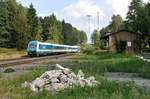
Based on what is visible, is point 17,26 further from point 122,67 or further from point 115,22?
point 115,22

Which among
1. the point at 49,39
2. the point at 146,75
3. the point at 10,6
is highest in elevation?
the point at 10,6

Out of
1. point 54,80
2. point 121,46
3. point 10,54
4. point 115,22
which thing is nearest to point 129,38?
point 121,46

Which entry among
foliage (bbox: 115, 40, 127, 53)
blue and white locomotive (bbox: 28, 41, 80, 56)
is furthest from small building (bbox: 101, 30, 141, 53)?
blue and white locomotive (bbox: 28, 41, 80, 56)

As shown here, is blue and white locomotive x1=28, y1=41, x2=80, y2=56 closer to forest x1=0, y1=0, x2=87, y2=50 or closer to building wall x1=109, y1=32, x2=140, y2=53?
building wall x1=109, y1=32, x2=140, y2=53

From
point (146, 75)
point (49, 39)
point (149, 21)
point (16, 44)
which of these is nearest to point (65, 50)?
point (16, 44)

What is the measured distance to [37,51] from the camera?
96.8 ft

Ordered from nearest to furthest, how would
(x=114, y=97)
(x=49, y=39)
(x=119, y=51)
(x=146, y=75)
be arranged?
(x=114, y=97), (x=146, y=75), (x=119, y=51), (x=49, y=39)

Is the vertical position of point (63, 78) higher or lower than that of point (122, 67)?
higher

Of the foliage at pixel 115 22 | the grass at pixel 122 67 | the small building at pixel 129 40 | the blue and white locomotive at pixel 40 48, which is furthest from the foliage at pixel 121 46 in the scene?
the foliage at pixel 115 22

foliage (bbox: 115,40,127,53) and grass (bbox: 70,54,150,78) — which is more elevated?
foliage (bbox: 115,40,127,53)

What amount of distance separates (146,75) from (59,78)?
5.21m

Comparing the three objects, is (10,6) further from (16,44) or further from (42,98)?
(42,98)

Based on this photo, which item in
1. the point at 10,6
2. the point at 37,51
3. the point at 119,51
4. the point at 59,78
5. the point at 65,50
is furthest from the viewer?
the point at 10,6

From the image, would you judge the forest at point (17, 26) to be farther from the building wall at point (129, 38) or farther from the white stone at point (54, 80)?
the white stone at point (54, 80)
